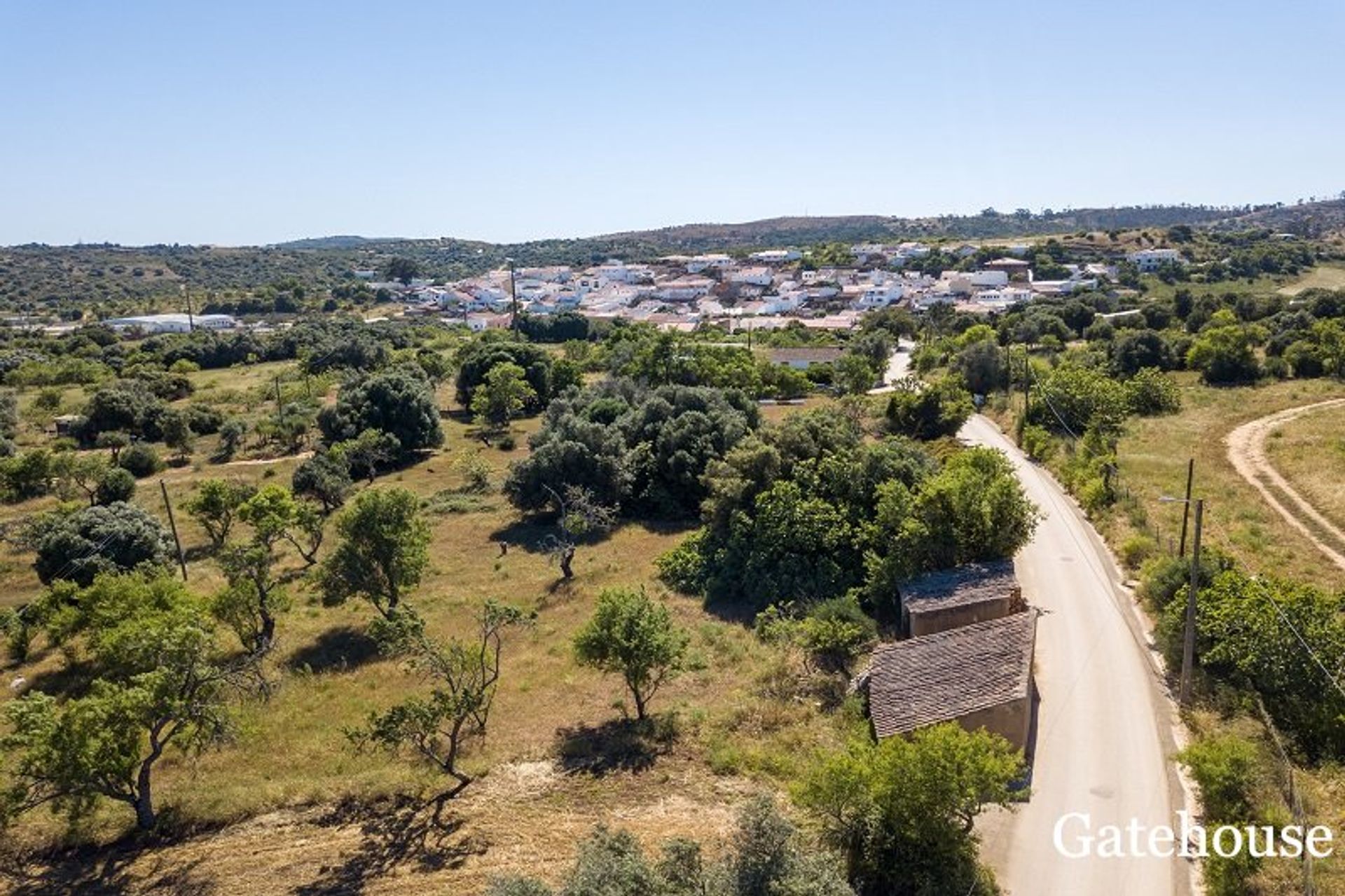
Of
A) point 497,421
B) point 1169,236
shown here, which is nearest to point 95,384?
point 497,421

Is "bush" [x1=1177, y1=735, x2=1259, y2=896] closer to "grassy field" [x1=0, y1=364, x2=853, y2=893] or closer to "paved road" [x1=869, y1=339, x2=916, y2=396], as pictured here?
"grassy field" [x1=0, y1=364, x2=853, y2=893]

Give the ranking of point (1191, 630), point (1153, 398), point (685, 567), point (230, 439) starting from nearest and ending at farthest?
1. point (1191, 630)
2. point (685, 567)
3. point (1153, 398)
4. point (230, 439)

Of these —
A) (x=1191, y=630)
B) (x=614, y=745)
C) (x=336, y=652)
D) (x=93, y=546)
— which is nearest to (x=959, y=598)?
(x=1191, y=630)

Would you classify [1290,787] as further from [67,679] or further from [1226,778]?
[67,679]

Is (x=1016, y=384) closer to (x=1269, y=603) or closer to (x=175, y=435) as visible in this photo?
(x=1269, y=603)

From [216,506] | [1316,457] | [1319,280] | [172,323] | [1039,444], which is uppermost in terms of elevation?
[1319,280]

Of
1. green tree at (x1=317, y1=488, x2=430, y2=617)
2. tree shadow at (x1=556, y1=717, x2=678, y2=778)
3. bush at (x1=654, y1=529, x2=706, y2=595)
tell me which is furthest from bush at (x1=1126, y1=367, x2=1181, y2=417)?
green tree at (x1=317, y1=488, x2=430, y2=617)

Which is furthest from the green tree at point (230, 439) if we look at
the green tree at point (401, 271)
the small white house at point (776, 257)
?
the small white house at point (776, 257)
